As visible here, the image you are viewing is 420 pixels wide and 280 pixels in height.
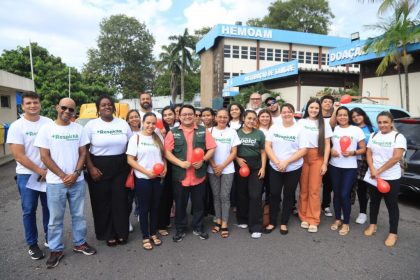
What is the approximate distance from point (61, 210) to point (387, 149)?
4.03 meters

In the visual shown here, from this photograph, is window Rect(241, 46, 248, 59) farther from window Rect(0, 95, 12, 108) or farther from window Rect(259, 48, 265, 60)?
window Rect(0, 95, 12, 108)

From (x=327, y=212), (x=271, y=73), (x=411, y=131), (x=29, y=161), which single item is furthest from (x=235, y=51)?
(x=29, y=161)

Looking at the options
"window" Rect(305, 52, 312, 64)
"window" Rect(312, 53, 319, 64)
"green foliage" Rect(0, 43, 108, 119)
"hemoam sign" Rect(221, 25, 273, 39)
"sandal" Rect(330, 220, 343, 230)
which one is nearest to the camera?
"sandal" Rect(330, 220, 343, 230)

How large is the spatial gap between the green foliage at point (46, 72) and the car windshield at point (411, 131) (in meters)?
23.8

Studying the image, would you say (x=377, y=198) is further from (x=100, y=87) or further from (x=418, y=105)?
(x=100, y=87)

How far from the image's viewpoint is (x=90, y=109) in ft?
31.2

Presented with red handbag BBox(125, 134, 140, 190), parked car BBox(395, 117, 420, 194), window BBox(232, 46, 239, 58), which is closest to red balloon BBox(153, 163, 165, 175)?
red handbag BBox(125, 134, 140, 190)

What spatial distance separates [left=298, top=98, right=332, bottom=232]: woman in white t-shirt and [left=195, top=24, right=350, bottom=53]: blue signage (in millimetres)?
29525

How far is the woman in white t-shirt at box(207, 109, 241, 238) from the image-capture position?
414cm

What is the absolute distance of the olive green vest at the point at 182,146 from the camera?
3.92m

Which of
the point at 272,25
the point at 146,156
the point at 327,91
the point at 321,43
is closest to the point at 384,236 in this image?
the point at 146,156

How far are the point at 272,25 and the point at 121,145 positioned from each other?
48.0 metres

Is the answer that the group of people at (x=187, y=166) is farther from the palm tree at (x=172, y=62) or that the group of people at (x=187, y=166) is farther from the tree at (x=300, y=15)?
the tree at (x=300, y=15)

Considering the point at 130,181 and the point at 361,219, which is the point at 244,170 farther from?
the point at 361,219
